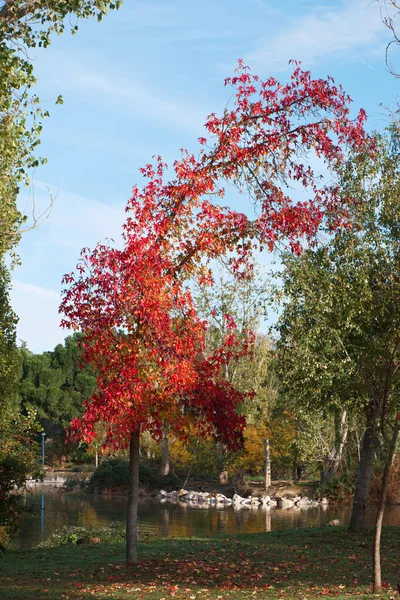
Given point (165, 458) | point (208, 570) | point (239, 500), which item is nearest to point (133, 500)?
point (208, 570)

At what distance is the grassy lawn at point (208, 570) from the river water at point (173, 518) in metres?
8.19

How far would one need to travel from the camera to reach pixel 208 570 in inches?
557

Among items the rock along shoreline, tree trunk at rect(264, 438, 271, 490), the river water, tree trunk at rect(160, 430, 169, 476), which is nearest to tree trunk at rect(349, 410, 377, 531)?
the river water

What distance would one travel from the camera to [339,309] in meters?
15.4

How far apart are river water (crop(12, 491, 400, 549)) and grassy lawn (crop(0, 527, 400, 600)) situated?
8.19 m

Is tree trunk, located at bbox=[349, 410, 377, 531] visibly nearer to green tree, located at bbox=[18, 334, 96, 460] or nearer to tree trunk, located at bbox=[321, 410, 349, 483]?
tree trunk, located at bbox=[321, 410, 349, 483]

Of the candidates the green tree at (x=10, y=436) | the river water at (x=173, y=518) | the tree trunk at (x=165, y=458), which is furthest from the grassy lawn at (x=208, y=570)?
the tree trunk at (x=165, y=458)

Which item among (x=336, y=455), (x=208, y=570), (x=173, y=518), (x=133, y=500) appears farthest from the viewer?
(x=336, y=455)

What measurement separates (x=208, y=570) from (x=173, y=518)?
65.1 feet

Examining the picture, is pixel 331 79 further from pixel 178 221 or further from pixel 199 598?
pixel 199 598

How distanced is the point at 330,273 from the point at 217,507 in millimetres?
25526

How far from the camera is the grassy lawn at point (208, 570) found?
39.2ft

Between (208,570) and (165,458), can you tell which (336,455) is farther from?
(208,570)

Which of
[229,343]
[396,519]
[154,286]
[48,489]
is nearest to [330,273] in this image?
[229,343]
